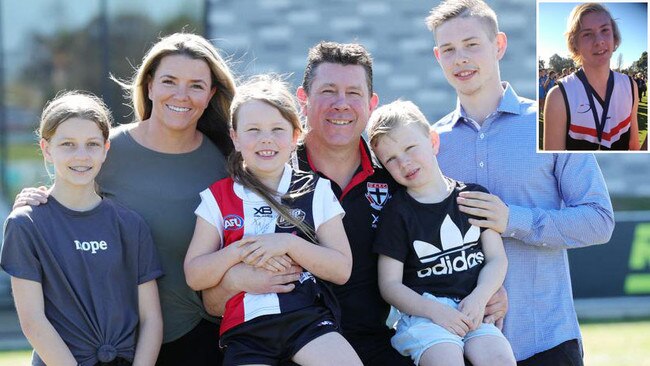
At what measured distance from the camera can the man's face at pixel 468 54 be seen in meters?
4.09

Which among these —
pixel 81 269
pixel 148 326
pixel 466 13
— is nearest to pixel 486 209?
pixel 466 13

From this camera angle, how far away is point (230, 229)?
3654 mm

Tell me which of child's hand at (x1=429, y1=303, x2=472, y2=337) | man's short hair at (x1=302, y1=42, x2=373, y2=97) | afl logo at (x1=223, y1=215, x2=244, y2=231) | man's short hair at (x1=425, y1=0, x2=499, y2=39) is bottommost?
child's hand at (x1=429, y1=303, x2=472, y2=337)

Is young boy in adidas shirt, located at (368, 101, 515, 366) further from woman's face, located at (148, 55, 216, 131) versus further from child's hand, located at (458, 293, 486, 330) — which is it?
woman's face, located at (148, 55, 216, 131)

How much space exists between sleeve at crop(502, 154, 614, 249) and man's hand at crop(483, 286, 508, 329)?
0.24 meters

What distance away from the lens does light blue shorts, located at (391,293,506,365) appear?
3.66 meters

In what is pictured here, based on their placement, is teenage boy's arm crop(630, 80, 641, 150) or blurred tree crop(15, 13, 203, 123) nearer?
teenage boy's arm crop(630, 80, 641, 150)

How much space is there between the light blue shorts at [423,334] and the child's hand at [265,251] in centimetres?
58

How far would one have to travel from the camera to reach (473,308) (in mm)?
3723

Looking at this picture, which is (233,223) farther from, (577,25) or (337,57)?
(577,25)

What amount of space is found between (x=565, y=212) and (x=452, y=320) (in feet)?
2.28

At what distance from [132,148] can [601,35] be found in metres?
1.91

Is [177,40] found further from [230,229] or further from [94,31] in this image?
[94,31]

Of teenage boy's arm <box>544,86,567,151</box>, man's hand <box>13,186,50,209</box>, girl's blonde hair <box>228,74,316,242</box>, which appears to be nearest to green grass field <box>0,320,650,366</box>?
teenage boy's arm <box>544,86,567,151</box>
